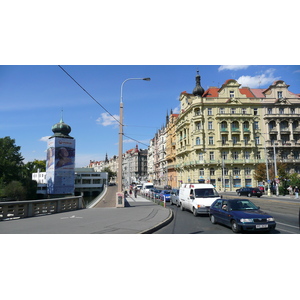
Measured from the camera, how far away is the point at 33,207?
13.7 metres

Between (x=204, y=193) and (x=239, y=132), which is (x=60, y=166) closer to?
(x=239, y=132)

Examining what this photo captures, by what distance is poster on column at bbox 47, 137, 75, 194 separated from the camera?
82312 mm

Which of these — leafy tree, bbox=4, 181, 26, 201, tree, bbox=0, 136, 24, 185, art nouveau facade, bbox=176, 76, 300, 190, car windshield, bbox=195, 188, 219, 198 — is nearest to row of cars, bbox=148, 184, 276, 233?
car windshield, bbox=195, 188, 219, 198

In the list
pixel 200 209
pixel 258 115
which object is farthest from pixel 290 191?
pixel 200 209

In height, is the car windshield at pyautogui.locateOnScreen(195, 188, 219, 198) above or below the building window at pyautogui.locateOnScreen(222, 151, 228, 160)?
below

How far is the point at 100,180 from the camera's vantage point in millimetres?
112312

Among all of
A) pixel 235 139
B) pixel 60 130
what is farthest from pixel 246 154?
pixel 60 130

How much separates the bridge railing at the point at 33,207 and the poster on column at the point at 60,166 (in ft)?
228

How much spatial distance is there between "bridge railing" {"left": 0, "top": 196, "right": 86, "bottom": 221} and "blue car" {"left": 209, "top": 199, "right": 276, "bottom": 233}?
31.8ft

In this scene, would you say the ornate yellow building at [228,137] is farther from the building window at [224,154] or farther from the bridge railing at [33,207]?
the bridge railing at [33,207]

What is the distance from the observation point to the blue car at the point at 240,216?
9312mm

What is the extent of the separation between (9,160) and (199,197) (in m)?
57.7

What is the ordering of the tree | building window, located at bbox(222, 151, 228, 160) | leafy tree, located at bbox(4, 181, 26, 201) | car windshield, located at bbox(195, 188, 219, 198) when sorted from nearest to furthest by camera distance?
car windshield, located at bbox(195, 188, 219, 198)
leafy tree, located at bbox(4, 181, 26, 201)
building window, located at bbox(222, 151, 228, 160)
the tree

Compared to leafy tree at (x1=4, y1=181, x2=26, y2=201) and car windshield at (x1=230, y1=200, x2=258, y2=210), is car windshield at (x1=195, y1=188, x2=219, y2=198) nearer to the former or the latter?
car windshield at (x1=230, y1=200, x2=258, y2=210)
